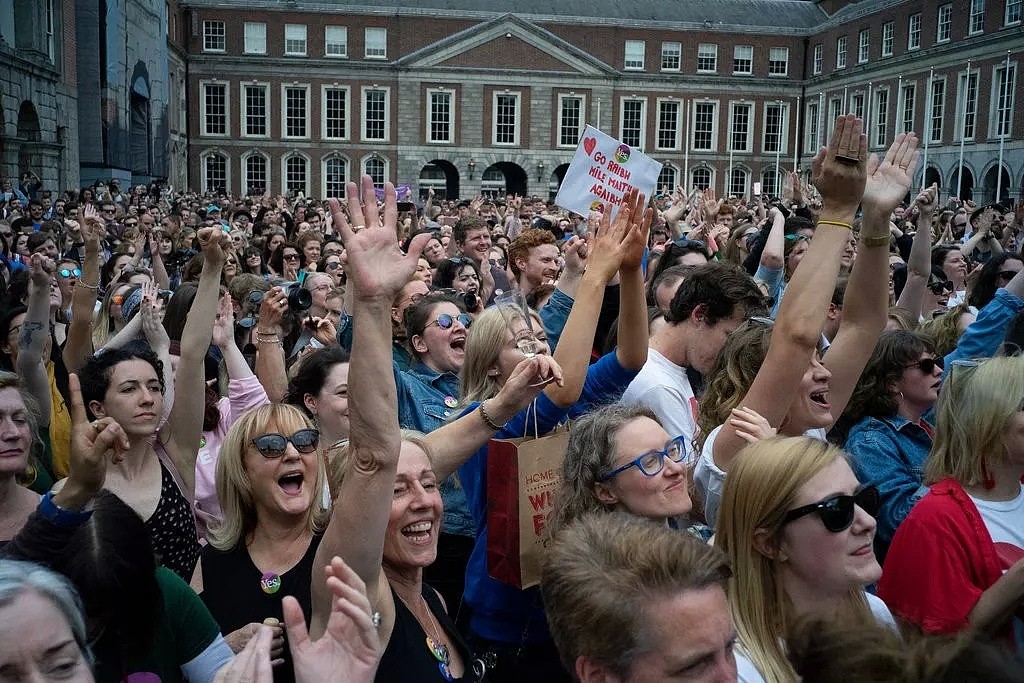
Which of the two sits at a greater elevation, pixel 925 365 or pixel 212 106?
pixel 212 106

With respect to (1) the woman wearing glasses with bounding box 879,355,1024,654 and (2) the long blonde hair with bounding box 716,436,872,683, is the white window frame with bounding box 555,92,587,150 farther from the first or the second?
(2) the long blonde hair with bounding box 716,436,872,683

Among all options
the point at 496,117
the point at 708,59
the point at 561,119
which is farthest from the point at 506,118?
the point at 708,59

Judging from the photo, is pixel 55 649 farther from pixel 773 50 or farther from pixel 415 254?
pixel 773 50

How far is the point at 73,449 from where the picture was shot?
8.55 feet

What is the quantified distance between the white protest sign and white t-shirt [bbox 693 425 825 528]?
4.27 meters

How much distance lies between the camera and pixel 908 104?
42.3 meters

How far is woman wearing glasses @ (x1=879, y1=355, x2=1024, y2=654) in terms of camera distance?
2.63 metres

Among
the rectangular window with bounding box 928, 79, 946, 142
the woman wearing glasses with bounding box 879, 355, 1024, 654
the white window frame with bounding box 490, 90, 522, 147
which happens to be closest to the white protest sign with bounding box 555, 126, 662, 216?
the woman wearing glasses with bounding box 879, 355, 1024, 654

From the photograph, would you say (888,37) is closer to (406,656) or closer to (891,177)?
(891,177)

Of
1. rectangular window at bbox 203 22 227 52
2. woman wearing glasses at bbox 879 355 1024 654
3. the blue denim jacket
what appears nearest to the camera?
woman wearing glasses at bbox 879 355 1024 654

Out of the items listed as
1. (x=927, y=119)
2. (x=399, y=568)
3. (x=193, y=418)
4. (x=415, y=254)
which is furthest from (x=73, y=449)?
(x=927, y=119)

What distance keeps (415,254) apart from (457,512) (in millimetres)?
1695

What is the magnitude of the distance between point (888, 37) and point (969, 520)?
155 ft

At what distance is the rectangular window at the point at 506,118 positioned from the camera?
51.2 m
